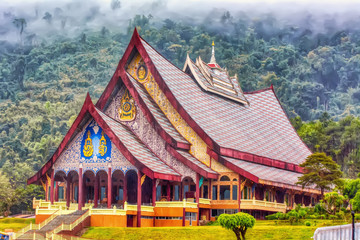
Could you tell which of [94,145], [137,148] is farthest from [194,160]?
[94,145]

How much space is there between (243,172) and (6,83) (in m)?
129

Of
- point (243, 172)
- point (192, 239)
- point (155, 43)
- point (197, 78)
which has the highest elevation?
point (155, 43)

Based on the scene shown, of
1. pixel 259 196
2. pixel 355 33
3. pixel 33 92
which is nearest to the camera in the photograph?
pixel 259 196

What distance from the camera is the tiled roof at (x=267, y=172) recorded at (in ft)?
139

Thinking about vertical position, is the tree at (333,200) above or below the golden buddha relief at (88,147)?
below

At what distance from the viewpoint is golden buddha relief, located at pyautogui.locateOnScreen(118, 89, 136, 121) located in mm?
43812

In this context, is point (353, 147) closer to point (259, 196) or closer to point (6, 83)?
point (259, 196)

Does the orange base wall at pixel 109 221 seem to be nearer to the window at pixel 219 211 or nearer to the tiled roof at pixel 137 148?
the tiled roof at pixel 137 148

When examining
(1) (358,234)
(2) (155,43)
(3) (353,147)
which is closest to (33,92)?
(2) (155,43)

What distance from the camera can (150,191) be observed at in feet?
139

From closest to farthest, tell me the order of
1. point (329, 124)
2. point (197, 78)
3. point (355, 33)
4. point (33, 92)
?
1. point (197, 78)
2. point (329, 124)
3. point (33, 92)
4. point (355, 33)

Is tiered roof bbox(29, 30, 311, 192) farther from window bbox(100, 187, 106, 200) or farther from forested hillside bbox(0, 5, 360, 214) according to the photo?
forested hillside bbox(0, 5, 360, 214)

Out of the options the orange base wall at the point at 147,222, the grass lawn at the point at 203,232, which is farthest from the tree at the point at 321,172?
the orange base wall at the point at 147,222

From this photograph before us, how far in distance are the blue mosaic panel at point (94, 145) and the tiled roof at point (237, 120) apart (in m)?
6.20
